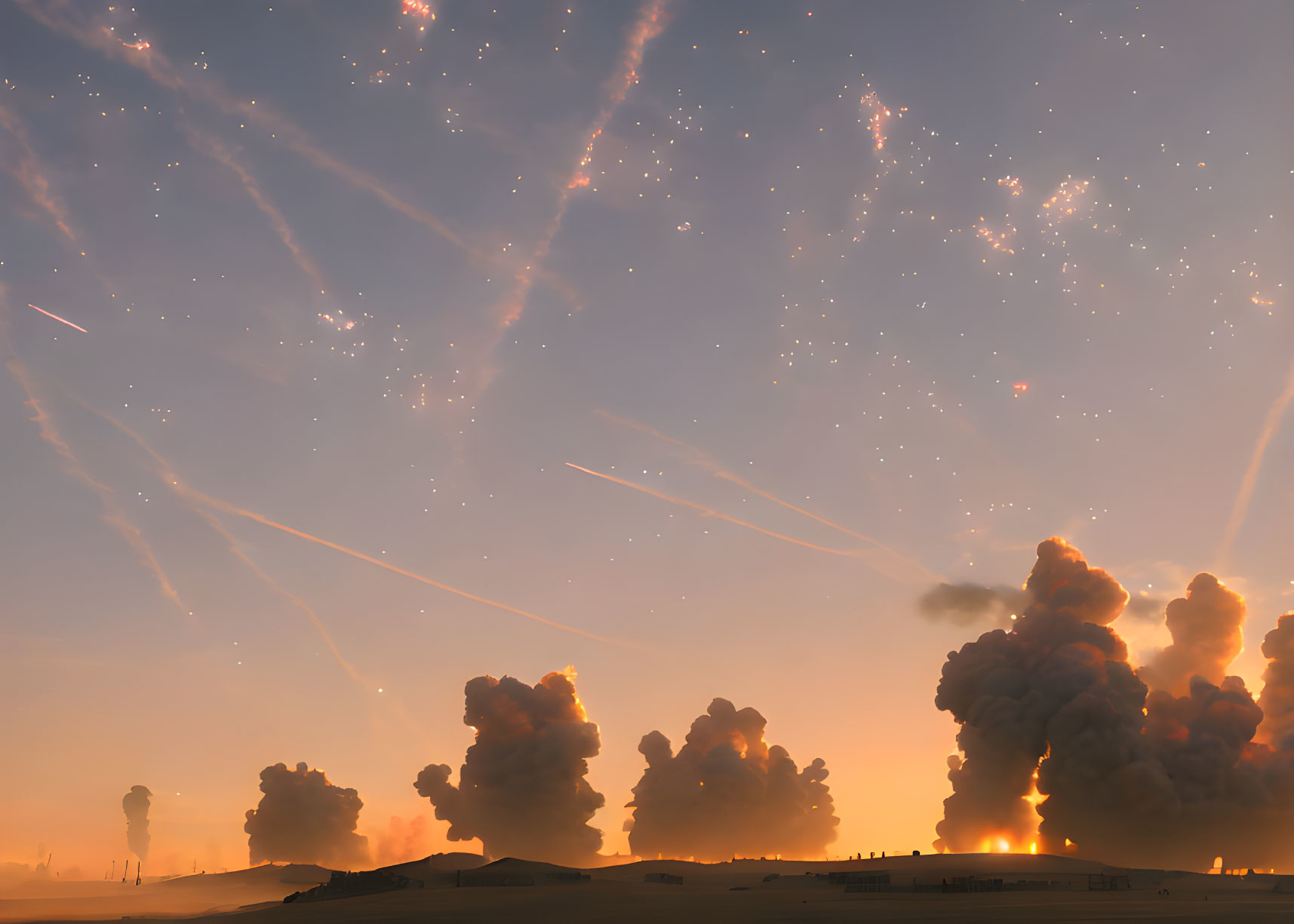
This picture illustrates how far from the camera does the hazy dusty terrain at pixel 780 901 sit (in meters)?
71.9

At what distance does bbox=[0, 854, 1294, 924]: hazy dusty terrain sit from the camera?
71.9 metres

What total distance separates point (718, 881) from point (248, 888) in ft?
412

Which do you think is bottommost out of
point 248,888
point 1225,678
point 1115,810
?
point 248,888

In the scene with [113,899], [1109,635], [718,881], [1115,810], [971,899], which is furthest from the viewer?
[113,899]

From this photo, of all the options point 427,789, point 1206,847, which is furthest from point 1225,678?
point 427,789

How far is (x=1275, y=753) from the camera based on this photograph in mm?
132875

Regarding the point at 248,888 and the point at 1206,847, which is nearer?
the point at 1206,847

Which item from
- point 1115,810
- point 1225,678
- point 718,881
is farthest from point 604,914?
point 1225,678

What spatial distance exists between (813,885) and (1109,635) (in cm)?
6410

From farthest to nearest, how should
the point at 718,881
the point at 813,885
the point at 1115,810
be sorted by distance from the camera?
the point at 1115,810 → the point at 718,881 → the point at 813,885

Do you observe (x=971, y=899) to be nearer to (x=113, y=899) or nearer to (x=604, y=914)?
(x=604, y=914)

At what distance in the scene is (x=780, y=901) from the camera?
87.7 m

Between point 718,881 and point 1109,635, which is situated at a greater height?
point 1109,635

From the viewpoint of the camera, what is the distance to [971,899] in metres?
86.0
